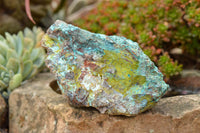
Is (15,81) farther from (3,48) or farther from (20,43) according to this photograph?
(20,43)

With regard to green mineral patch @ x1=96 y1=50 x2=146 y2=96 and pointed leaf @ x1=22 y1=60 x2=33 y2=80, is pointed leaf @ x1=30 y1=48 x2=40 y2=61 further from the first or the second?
green mineral patch @ x1=96 y1=50 x2=146 y2=96

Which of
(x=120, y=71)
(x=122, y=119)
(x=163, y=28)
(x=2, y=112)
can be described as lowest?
(x=122, y=119)

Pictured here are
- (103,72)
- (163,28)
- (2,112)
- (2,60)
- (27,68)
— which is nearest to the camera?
(103,72)

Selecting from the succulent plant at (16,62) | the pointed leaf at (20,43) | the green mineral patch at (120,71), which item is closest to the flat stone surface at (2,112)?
the succulent plant at (16,62)

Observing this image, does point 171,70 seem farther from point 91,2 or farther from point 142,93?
point 91,2

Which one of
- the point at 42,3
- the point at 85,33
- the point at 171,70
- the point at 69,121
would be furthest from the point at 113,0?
the point at 69,121

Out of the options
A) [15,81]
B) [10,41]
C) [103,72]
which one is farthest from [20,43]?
[103,72]

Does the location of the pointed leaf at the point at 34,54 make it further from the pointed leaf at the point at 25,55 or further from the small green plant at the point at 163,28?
the small green plant at the point at 163,28

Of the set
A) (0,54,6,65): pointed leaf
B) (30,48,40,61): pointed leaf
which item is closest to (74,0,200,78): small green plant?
(30,48,40,61): pointed leaf
